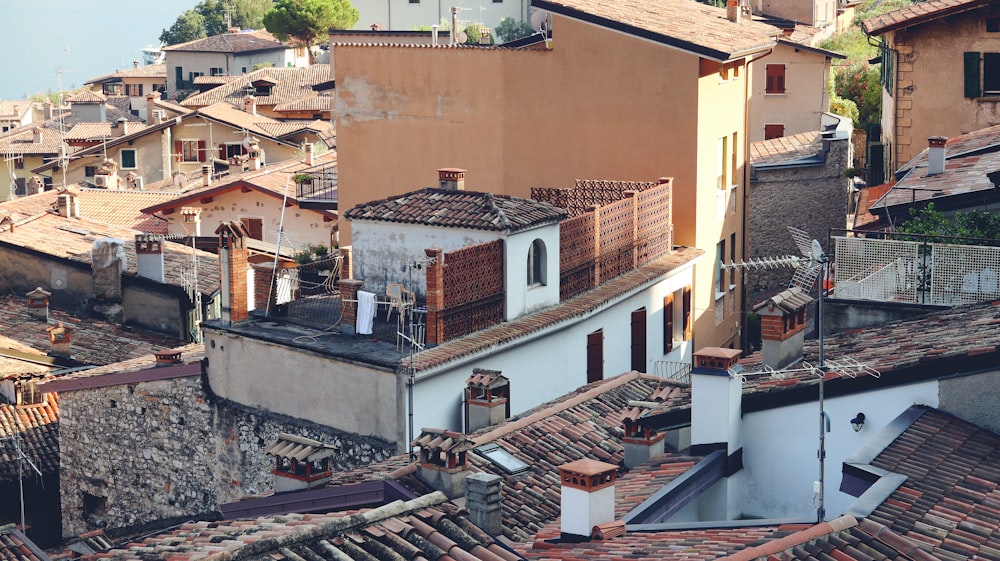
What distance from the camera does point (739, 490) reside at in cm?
1614

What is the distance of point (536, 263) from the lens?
78.7 ft

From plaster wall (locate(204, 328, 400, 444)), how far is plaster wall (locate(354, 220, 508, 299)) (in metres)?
2.34

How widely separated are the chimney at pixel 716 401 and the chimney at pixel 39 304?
19.3m

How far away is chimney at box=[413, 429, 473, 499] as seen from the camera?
1597 cm

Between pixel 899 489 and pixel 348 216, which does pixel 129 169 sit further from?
pixel 899 489

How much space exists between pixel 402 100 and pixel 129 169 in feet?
106

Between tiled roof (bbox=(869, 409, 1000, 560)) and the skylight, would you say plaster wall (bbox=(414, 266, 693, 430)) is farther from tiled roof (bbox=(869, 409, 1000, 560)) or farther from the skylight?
tiled roof (bbox=(869, 409, 1000, 560))

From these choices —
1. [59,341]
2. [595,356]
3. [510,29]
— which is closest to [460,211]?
[595,356]

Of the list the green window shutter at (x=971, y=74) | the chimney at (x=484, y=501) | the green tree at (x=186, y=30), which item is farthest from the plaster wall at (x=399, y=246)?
the green tree at (x=186, y=30)

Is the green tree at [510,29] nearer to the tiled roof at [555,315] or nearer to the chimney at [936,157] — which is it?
the tiled roof at [555,315]

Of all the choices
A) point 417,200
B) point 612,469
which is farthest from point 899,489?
point 417,200

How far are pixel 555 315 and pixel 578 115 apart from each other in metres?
7.38

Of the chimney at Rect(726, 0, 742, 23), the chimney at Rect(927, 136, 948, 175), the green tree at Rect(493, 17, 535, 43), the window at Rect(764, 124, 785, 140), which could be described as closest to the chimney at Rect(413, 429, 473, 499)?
the chimney at Rect(927, 136, 948, 175)

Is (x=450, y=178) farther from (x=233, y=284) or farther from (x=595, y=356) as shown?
(x=233, y=284)
